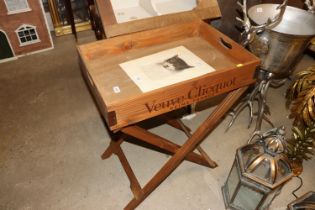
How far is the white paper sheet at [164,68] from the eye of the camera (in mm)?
1061

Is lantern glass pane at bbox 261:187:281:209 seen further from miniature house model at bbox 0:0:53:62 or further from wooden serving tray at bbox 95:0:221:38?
miniature house model at bbox 0:0:53:62

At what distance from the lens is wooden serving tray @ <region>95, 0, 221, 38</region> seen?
50.3 inches

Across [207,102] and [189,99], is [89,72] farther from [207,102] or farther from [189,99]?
[207,102]

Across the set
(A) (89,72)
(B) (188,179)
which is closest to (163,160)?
(B) (188,179)

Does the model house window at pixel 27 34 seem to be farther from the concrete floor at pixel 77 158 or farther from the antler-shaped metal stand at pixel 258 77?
the antler-shaped metal stand at pixel 258 77

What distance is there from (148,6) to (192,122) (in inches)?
34.9

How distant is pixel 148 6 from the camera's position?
1.47 m

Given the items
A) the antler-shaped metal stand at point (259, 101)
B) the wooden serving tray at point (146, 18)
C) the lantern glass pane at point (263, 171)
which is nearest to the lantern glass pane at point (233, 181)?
the lantern glass pane at point (263, 171)

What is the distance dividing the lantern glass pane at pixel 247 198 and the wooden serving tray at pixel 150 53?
53cm

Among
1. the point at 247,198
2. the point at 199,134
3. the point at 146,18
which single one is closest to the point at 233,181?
the point at 247,198

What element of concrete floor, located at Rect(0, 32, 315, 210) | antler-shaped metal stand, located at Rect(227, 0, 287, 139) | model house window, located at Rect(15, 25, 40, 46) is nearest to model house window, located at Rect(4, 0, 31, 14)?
model house window, located at Rect(15, 25, 40, 46)

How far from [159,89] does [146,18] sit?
20.5 inches

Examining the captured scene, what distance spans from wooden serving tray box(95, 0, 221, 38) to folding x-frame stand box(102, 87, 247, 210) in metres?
0.49

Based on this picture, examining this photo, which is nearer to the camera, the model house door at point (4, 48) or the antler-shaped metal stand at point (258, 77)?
the antler-shaped metal stand at point (258, 77)
